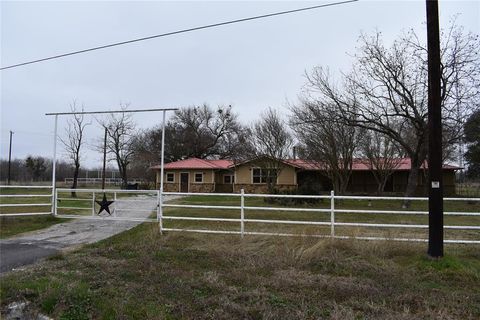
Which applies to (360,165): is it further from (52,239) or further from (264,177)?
(52,239)

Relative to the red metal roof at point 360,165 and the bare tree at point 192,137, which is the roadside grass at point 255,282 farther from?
the bare tree at point 192,137

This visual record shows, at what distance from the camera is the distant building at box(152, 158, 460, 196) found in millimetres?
41188

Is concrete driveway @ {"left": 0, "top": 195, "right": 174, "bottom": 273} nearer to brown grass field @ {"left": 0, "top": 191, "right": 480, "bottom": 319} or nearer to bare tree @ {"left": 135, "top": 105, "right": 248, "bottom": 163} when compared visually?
brown grass field @ {"left": 0, "top": 191, "right": 480, "bottom": 319}

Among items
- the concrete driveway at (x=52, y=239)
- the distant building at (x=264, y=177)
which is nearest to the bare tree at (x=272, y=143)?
the distant building at (x=264, y=177)

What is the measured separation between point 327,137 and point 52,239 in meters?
22.1

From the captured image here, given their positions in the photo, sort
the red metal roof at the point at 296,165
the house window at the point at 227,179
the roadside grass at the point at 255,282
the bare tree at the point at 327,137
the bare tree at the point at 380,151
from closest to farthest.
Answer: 1. the roadside grass at the point at 255,282
2. the bare tree at the point at 327,137
3. the bare tree at the point at 380,151
4. the red metal roof at the point at 296,165
5. the house window at the point at 227,179

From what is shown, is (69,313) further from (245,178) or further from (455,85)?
(245,178)

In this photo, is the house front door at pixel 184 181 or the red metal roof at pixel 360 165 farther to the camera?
the house front door at pixel 184 181

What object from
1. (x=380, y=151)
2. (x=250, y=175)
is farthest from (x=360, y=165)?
(x=250, y=175)

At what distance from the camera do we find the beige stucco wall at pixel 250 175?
136ft

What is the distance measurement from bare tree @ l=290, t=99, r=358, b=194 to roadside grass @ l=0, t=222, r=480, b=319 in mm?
20339

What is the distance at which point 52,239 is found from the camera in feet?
38.8

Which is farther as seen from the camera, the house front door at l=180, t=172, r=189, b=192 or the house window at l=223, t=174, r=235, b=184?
the house window at l=223, t=174, r=235, b=184

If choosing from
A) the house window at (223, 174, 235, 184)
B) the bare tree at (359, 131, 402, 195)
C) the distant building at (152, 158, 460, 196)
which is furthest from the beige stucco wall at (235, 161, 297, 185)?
the bare tree at (359, 131, 402, 195)
